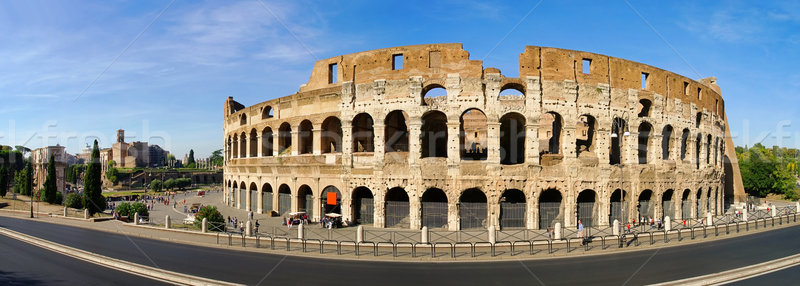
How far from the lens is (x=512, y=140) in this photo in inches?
1187

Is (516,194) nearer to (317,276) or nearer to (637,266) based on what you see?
(637,266)

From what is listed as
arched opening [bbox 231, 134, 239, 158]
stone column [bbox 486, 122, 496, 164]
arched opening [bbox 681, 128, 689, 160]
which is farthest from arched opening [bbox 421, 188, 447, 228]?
arched opening [bbox 231, 134, 239, 158]

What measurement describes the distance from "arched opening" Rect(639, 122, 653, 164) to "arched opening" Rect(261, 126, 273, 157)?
30.9 meters

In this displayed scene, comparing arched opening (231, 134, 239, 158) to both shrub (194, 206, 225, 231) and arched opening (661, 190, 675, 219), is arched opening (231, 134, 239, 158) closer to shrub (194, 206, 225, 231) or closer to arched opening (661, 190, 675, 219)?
shrub (194, 206, 225, 231)

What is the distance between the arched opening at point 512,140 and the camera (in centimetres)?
2970

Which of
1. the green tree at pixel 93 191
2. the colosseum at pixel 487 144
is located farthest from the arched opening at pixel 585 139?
the green tree at pixel 93 191

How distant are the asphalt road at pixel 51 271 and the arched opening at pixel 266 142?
1765 centimetres

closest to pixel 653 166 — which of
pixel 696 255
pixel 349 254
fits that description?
pixel 696 255

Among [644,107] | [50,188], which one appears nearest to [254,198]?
[50,188]

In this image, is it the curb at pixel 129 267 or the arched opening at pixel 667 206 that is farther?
the arched opening at pixel 667 206

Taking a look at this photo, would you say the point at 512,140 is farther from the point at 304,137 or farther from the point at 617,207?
the point at 304,137

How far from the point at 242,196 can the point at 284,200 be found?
29.1 feet

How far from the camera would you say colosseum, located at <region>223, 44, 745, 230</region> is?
1022 inches

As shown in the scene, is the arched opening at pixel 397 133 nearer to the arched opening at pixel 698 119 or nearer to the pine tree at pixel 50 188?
the arched opening at pixel 698 119
